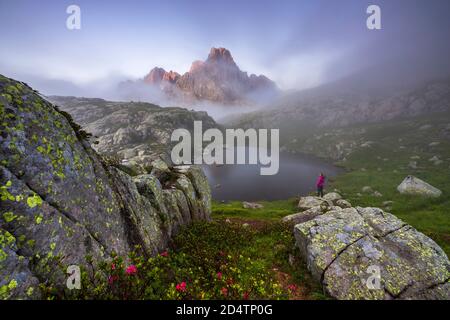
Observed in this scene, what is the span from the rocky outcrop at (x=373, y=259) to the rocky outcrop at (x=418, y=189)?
36525mm

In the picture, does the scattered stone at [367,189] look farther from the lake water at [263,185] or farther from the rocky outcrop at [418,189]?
the lake water at [263,185]

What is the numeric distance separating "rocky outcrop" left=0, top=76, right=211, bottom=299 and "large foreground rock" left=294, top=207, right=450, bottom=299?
9591mm

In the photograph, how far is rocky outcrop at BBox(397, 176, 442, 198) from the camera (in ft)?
126

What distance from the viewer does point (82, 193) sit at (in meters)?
8.71

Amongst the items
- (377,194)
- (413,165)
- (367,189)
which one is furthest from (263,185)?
(413,165)

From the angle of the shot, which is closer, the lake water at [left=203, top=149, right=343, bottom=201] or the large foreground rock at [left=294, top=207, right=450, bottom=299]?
the large foreground rock at [left=294, top=207, right=450, bottom=299]

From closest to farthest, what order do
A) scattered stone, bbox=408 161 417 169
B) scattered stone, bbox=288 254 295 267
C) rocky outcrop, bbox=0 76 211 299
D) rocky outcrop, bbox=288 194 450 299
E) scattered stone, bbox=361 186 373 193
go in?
rocky outcrop, bbox=0 76 211 299 < rocky outcrop, bbox=288 194 450 299 < scattered stone, bbox=288 254 295 267 < scattered stone, bbox=361 186 373 193 < scattered stone, bbox=408 161 417 169

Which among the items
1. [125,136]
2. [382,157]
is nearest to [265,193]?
[382,157]

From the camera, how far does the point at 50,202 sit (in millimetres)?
7250

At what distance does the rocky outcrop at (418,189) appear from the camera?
126ft

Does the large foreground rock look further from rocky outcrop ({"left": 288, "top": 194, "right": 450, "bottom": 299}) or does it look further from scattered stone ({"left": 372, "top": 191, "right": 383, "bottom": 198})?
scattered stone ({"left": 372, "top": 191, "right": 383, "bottom": 198})

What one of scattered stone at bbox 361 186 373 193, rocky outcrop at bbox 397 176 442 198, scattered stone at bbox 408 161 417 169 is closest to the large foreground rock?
rocky outcrop at bbox 397 176 442 198

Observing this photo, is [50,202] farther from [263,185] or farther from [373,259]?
[263,185]

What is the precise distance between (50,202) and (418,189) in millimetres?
55516
